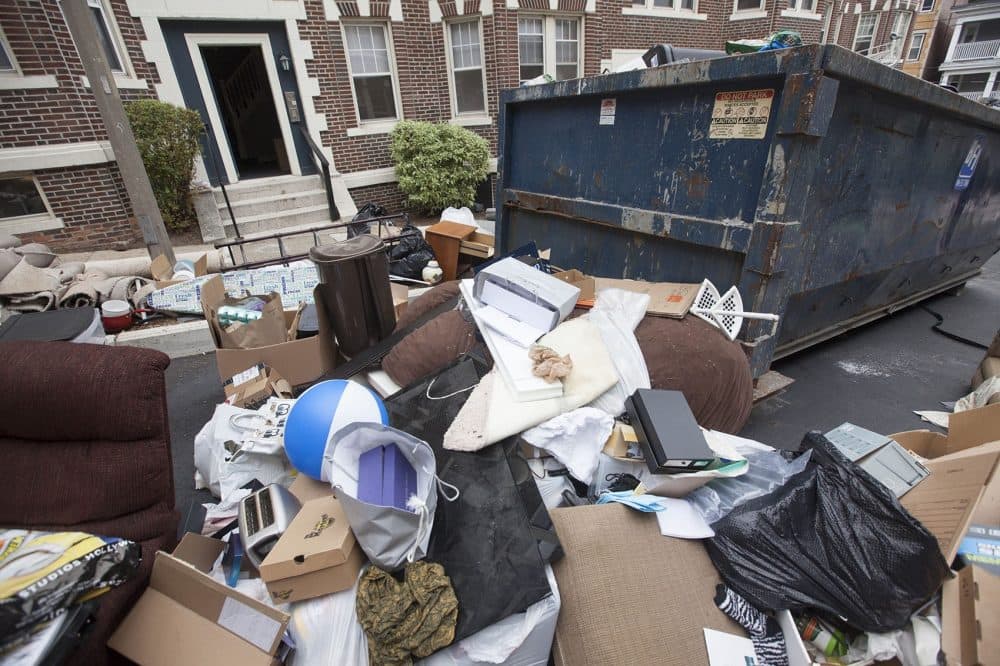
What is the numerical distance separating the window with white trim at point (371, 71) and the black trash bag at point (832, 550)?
7860 mm

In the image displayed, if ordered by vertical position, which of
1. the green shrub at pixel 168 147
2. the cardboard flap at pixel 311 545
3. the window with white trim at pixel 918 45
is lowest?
the cardboard flap at pixel 311 545

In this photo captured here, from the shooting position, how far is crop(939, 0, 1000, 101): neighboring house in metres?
22.5

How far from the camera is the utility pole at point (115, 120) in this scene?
11.7ft

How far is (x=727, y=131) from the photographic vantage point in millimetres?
2016

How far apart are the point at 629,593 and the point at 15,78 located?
25.1 ft

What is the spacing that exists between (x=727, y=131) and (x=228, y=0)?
281 inches

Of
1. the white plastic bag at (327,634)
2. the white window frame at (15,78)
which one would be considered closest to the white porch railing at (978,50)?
the white plastic bag at (327,634)

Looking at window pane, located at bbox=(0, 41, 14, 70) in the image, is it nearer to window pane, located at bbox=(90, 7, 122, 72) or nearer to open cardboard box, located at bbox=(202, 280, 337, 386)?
window pane, located at bbox=(90, 7, 122, 72)

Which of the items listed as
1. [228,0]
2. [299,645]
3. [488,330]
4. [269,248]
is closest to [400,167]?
[269,248]

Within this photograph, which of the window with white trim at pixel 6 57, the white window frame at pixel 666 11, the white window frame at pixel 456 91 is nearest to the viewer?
the window with white trim at pixel 6 57

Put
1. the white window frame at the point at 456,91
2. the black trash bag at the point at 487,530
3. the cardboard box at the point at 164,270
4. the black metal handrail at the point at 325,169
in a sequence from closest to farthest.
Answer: the black trash bag at the point at 487,530 → the cardboard box at the point at 164,270 → the black metal handrail at the point at 325,169 → the white window frame at the point at 456,91

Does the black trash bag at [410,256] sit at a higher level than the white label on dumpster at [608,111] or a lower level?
lower

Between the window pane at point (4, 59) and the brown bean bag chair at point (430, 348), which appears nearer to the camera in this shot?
the brown bean bag chair at point (430, 348)

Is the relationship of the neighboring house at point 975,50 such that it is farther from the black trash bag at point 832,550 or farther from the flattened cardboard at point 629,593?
the flattened cardboard at point 629,593
